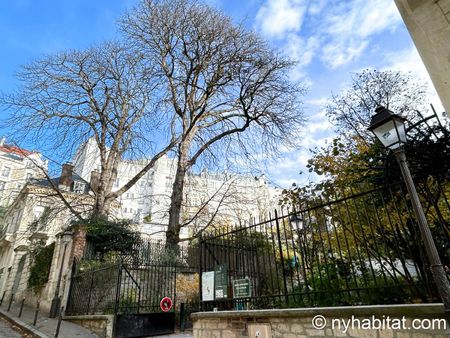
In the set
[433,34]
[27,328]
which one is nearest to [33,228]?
[27,328]

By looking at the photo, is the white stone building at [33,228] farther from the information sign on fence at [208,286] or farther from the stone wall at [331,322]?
the stone wall at [331,322]

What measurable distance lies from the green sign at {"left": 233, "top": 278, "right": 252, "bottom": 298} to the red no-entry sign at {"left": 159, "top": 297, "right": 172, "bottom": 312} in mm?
4442

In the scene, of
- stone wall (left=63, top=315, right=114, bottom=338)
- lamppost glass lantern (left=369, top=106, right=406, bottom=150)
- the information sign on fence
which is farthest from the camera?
stone wall (left=63, top=315, right=114, bottom=338)

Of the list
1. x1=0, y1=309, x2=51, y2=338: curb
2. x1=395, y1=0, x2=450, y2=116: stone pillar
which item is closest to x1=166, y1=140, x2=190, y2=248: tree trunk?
x1=0, y1=309, x2=51, y2=338: curb

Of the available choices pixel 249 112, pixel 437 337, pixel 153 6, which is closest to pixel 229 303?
pixel 437 337

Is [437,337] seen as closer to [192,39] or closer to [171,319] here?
[171,319]

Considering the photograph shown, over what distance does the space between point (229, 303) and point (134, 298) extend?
5156mm

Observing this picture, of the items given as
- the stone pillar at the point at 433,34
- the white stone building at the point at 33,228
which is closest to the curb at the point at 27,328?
the white stone building at the point at 33,228

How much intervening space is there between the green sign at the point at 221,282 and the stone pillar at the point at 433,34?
4489 mm

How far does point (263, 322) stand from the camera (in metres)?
4.47

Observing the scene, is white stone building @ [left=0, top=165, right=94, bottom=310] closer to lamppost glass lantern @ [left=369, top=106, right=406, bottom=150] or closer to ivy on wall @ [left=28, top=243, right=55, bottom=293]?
ivy on wall @ [left=28, top=243, right=55, bottom=293]

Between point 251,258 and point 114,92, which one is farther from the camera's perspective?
point 114,92

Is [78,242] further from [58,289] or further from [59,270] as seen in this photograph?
[58,289]

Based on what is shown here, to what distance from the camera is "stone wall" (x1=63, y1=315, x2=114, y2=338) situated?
761 cm
